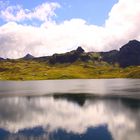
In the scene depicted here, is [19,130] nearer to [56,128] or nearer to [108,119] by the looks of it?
[56,128]

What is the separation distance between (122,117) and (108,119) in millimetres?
3870

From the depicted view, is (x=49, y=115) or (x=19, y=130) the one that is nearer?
(x=19, y=130)

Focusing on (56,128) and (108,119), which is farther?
(108,119)

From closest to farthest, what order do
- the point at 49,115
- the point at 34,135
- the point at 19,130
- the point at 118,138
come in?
1. the point at 118,138
2. the point at 34,135
3. the point at 19,130
4. the point at 49,115

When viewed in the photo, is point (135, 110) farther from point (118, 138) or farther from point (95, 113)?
point (118, 138)

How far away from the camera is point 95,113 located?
78.9 m

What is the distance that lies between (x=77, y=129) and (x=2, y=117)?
79.5 feet

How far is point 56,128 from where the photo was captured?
2350 inches

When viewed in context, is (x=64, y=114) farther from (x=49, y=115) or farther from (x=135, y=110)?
(x=135, y=110)

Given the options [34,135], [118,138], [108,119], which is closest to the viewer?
[118,138]

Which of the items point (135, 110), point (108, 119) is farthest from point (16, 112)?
point (135, 110)

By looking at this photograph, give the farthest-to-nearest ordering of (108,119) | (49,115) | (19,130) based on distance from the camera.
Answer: (49,115) → (108,119) → (19,130)

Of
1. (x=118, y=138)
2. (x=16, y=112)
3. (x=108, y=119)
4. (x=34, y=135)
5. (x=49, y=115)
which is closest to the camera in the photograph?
(x=118, y=138)

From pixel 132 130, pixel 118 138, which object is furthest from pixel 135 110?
pixel 118 138
